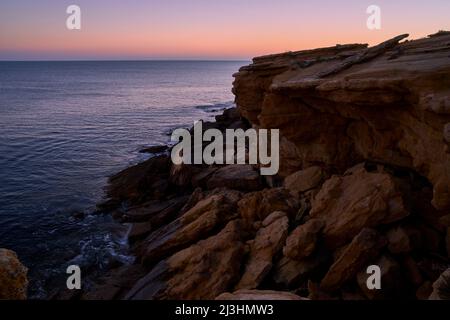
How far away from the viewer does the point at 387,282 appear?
1216 centimetres

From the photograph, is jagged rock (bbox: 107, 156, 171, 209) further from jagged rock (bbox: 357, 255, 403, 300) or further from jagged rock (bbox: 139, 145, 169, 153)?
jagged rock (bbox: 357, 255, 403, 300)

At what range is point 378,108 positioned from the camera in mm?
14281

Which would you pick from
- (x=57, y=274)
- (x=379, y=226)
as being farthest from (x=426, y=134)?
(x=57, y=274)

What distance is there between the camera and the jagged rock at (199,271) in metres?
13.9

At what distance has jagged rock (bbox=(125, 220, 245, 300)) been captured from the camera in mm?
13898

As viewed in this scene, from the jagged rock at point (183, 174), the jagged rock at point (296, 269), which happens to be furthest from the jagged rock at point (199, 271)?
the jagged rock at point (183, 174)

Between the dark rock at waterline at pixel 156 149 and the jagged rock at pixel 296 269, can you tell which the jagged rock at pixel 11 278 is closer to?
the jagged rock at pixel 296 269

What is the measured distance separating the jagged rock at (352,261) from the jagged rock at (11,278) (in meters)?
10.2

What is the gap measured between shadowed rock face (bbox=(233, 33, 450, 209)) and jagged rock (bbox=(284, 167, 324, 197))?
70 cm

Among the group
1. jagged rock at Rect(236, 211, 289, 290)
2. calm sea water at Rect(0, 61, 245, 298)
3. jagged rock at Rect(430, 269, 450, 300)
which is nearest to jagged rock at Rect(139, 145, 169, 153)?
calm sea water at Rect(0, 61, 245, 298)

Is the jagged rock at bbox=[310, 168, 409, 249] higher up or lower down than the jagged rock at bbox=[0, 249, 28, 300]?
lower down

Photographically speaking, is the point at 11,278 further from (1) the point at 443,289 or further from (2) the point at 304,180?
(2) the point at 304,180

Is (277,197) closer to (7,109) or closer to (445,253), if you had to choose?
(445,253)
